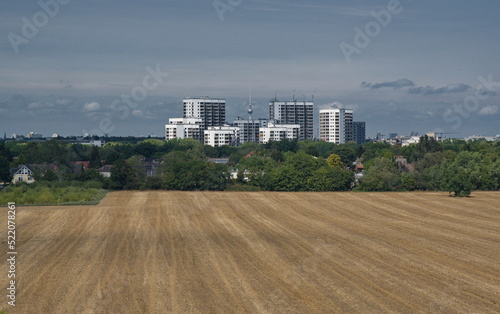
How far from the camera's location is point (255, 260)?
106 feet

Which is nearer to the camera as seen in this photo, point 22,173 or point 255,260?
point 255,260

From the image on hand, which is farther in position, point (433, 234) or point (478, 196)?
point (478, 196)

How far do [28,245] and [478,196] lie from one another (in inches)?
2141

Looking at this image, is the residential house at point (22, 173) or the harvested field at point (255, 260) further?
the residential house at point (22, 173)

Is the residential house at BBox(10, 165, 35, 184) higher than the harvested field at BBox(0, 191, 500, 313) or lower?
lower

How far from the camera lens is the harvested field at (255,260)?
926 inches

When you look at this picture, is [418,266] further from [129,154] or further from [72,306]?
[129,154]

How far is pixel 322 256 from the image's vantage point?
3350 cm

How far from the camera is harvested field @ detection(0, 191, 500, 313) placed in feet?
77.2

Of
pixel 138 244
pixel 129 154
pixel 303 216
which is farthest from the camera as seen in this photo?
pixel 129 154

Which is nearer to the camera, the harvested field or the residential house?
the harvested field

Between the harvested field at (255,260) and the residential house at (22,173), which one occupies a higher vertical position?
the harvested field at (255,260)

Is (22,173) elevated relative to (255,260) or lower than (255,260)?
lower

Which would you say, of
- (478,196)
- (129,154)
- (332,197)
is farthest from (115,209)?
(129,154)
